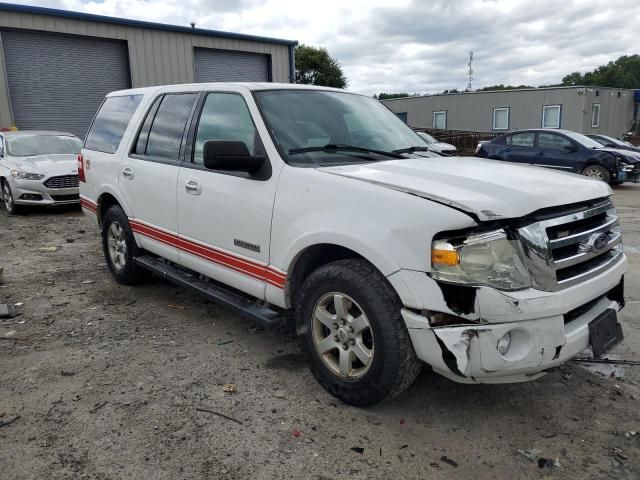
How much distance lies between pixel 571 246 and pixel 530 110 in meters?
28.1

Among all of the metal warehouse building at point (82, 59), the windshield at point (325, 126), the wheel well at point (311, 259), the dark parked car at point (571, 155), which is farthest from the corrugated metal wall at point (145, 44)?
the wheel well at point (311, 259)

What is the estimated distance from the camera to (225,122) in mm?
3846

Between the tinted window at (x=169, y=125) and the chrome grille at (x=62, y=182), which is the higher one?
the tinted window at (x=169, y=125)

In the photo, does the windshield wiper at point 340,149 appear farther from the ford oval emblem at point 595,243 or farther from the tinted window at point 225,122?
the ford oval emblem at point 595,243

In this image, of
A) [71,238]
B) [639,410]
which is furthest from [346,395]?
[71,238]

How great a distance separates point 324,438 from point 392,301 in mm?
822

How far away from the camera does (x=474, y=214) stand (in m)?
2.45

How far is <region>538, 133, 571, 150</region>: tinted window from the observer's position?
13.6 meters

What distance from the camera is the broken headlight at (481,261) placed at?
2459mm

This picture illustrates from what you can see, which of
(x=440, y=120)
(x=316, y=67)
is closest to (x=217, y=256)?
(x=440, y=120)

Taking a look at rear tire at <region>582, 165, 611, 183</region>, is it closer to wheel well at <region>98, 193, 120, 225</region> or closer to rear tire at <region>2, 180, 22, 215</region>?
wheel well at <region>98, 193, 120, 225</region>

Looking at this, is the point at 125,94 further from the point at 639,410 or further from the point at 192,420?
the point at 639,410

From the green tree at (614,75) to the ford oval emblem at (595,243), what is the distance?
8289 centimetres

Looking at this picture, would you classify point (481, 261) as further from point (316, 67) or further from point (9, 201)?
point (316, 67)
